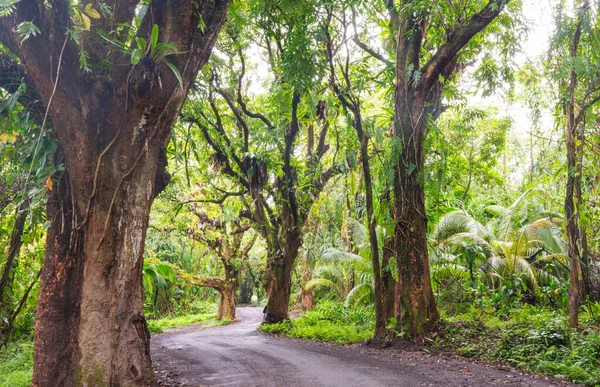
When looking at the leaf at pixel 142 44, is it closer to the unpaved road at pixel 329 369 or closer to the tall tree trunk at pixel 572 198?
the unpaved road at pixel 329 369

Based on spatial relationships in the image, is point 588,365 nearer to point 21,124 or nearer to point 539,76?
point 539,76

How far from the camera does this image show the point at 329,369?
5973 millimetres

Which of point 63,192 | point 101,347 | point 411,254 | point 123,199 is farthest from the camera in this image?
point 411,254

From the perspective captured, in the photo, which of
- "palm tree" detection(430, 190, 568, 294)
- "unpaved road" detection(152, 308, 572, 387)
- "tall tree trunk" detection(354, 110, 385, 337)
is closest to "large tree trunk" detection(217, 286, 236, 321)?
"palm tree" detection(430, 190, 568, 294)

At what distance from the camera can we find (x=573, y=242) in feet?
23.1

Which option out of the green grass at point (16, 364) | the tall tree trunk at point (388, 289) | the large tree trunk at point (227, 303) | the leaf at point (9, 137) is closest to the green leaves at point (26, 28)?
the leaf at point (9, 137)

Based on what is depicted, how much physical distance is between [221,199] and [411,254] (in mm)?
7769

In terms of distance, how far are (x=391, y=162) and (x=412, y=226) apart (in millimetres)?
1276

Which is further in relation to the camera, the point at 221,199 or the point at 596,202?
the point at 221,199

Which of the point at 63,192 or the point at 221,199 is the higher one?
the point at 221,199

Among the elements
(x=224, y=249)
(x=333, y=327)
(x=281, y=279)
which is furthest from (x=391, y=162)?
(x=224, y=249)

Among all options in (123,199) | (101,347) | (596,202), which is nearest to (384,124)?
(596,202)

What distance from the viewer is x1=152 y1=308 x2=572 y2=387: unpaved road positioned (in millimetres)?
5145

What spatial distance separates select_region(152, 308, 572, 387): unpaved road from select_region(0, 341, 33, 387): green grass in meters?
1.90
